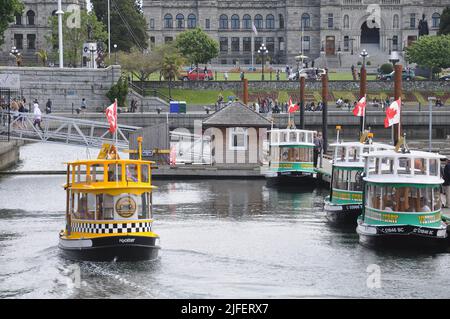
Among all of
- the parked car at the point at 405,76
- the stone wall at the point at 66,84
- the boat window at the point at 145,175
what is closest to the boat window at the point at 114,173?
the boat window at the point at 145,175

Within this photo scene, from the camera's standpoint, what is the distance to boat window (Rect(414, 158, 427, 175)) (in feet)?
144

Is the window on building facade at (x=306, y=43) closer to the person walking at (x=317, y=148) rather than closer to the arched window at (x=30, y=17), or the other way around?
the arched window at (x=30, y=17)

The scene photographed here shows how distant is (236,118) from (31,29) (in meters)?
93.8

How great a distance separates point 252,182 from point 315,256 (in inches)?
991

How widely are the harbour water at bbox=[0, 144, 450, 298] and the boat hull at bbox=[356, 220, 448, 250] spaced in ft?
1.63

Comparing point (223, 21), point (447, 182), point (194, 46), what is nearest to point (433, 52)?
point (194, 46)

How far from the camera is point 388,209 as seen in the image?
4312 cm

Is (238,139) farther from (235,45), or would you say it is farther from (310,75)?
(235,45)

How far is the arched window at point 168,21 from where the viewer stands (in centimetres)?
18400

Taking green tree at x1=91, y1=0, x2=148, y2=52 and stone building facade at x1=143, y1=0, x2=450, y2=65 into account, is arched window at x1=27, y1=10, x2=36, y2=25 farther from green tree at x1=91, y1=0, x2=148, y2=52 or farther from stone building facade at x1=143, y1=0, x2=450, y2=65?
stone building facade at x1=143, y1=0, x2=450, y2=65

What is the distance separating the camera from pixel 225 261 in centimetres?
4150

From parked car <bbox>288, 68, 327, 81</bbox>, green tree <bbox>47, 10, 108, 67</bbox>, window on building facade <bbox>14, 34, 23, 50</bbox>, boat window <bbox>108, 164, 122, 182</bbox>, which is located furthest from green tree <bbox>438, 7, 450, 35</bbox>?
boat window <bbox>108, 164, 122, 182</bbox>
